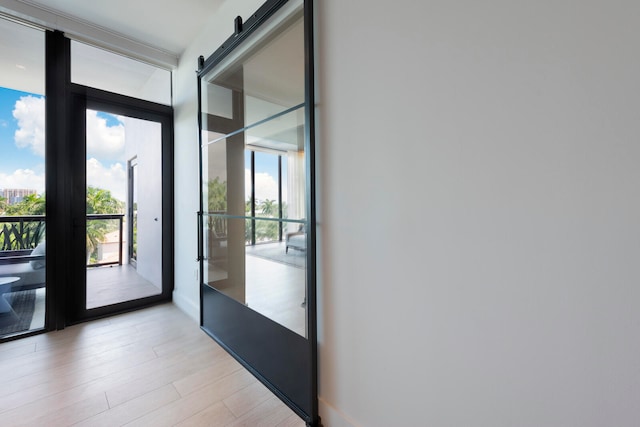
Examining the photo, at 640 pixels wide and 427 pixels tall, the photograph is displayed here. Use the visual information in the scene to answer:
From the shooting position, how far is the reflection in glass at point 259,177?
1702 millimetres

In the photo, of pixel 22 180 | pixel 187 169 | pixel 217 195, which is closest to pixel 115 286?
pixel 22 180

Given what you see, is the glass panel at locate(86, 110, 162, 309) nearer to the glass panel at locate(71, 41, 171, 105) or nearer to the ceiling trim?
the glass panel at locate(71, 41, 171, 105)

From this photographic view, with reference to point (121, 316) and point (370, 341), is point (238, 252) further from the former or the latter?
point (121, 316)

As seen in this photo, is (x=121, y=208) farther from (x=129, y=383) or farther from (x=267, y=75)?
(x=267, y=75)

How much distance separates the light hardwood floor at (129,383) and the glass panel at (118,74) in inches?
102

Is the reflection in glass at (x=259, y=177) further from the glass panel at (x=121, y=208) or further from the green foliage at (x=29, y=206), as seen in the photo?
the green foliage at (x=29, y=206)

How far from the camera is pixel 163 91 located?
3350 millimetres

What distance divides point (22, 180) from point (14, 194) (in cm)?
14

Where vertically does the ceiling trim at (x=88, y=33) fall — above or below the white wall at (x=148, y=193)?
above

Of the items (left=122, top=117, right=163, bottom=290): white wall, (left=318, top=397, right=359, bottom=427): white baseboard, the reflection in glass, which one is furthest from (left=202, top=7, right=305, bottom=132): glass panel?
(left=318, top=397, right=359, bottom=427): white baseboard

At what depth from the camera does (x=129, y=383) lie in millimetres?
1861

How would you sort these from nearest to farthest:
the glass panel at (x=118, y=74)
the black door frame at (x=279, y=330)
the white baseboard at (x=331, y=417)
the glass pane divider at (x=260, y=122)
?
1. the white baseboard at (x=331, y=417)
2. the black door frame at (x=279, y=330)
3. the glass pane divider at (x=260, y=122)
4. the glass panel at (x=118, y=74)

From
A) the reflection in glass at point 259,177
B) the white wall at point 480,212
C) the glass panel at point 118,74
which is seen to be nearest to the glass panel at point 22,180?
the glass panel at point 118,74

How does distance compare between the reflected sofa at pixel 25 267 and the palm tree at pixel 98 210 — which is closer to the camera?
the reflected sofa at pixel 25 267
